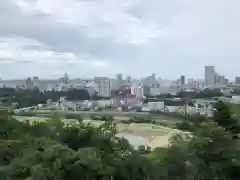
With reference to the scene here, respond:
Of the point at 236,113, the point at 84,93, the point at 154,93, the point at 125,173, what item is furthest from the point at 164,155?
the point at 154,93

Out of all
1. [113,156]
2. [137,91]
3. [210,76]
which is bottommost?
[113,156]

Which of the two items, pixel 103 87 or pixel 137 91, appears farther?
pixel 103 87

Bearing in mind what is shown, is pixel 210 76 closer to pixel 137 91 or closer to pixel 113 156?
pixel 137 91

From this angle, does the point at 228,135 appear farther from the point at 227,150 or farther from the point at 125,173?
the point at 125,173

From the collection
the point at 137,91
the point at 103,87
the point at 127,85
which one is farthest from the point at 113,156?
the point at 127,85

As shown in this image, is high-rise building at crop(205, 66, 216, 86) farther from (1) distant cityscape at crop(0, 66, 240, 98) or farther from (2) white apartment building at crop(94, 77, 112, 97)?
(2) white apartment building at crop(94, 77, 112, 97)

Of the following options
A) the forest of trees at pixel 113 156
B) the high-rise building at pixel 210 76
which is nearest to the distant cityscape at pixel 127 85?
the high-rise building at pixel 210 76

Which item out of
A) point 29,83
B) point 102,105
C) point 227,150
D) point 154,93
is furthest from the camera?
point 29,83

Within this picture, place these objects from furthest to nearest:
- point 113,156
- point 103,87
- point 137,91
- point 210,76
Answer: point 210,76
point 103,87
point 137,91
point 113,156

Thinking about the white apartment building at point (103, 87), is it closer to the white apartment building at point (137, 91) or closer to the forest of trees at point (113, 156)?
the white apartment building at point (137, 91)
